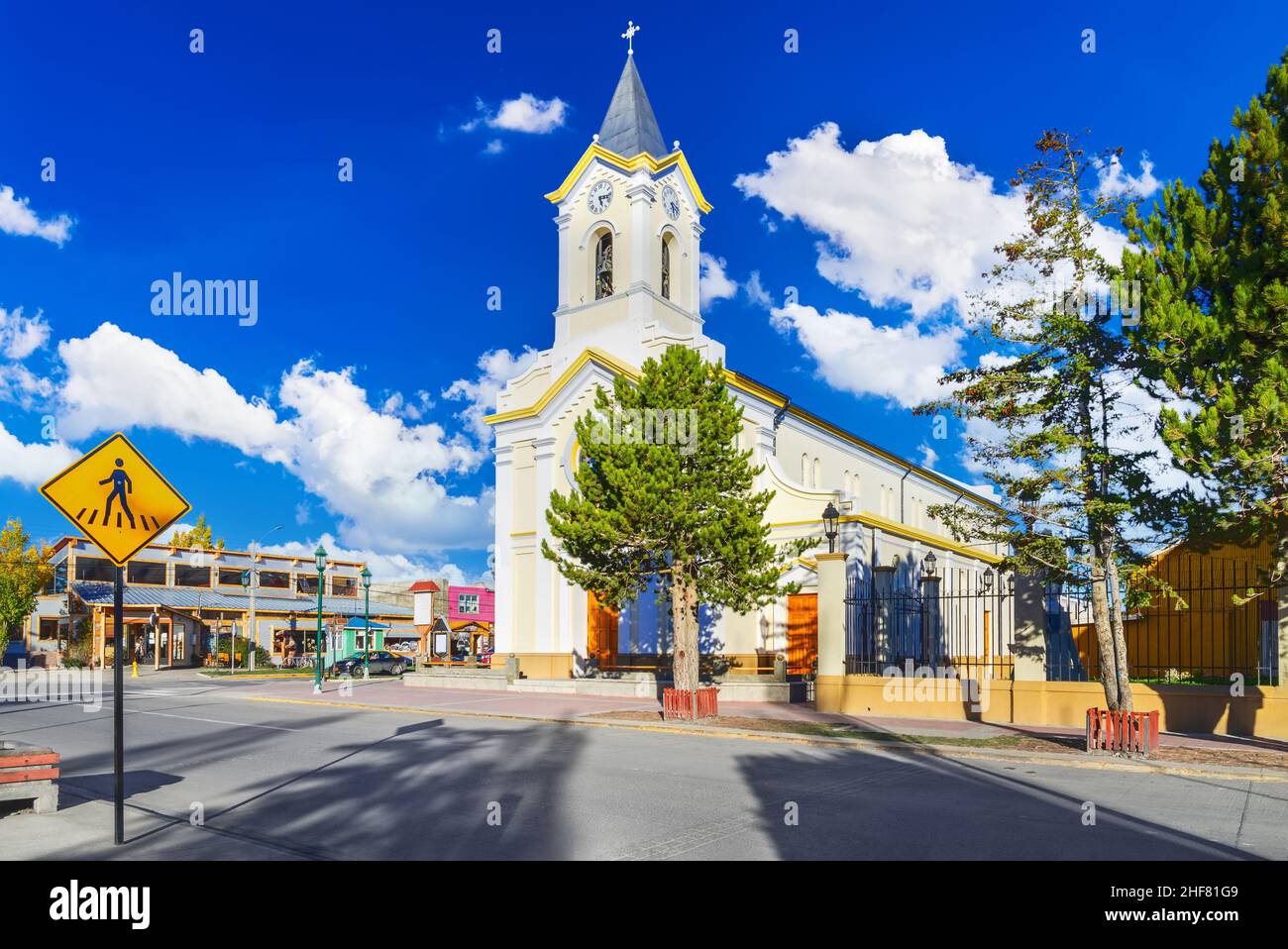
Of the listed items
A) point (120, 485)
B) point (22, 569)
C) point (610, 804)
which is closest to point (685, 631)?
point (610, 804)

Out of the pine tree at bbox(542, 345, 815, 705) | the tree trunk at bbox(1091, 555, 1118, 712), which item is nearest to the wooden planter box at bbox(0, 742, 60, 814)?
the pine tree at bbox(542, 345, 815, 705)

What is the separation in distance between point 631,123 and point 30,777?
112ft

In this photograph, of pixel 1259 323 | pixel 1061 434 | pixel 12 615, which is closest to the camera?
pixel 1259 323

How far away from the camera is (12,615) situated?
141 ft

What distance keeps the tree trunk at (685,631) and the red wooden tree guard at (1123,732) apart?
9.17 m

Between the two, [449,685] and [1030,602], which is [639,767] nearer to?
[1030,602]

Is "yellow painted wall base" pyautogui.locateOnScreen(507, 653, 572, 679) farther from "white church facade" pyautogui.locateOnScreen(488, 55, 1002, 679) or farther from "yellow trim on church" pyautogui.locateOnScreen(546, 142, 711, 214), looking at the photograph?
"yellow trim on church" pyautogui.locateOnScreen(546, 142, 711, 214)

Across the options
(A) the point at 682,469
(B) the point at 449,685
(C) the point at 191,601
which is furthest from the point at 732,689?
(C) the point at 191,601

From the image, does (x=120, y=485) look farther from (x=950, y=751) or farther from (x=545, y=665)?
(x=545, y=665)

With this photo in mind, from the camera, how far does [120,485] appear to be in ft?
28.1

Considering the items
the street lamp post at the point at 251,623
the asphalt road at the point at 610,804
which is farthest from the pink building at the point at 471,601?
the asphalt road at the point at 610,804

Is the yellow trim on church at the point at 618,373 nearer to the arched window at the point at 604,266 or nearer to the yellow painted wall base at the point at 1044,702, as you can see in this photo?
the arched window at the point at 604,266
